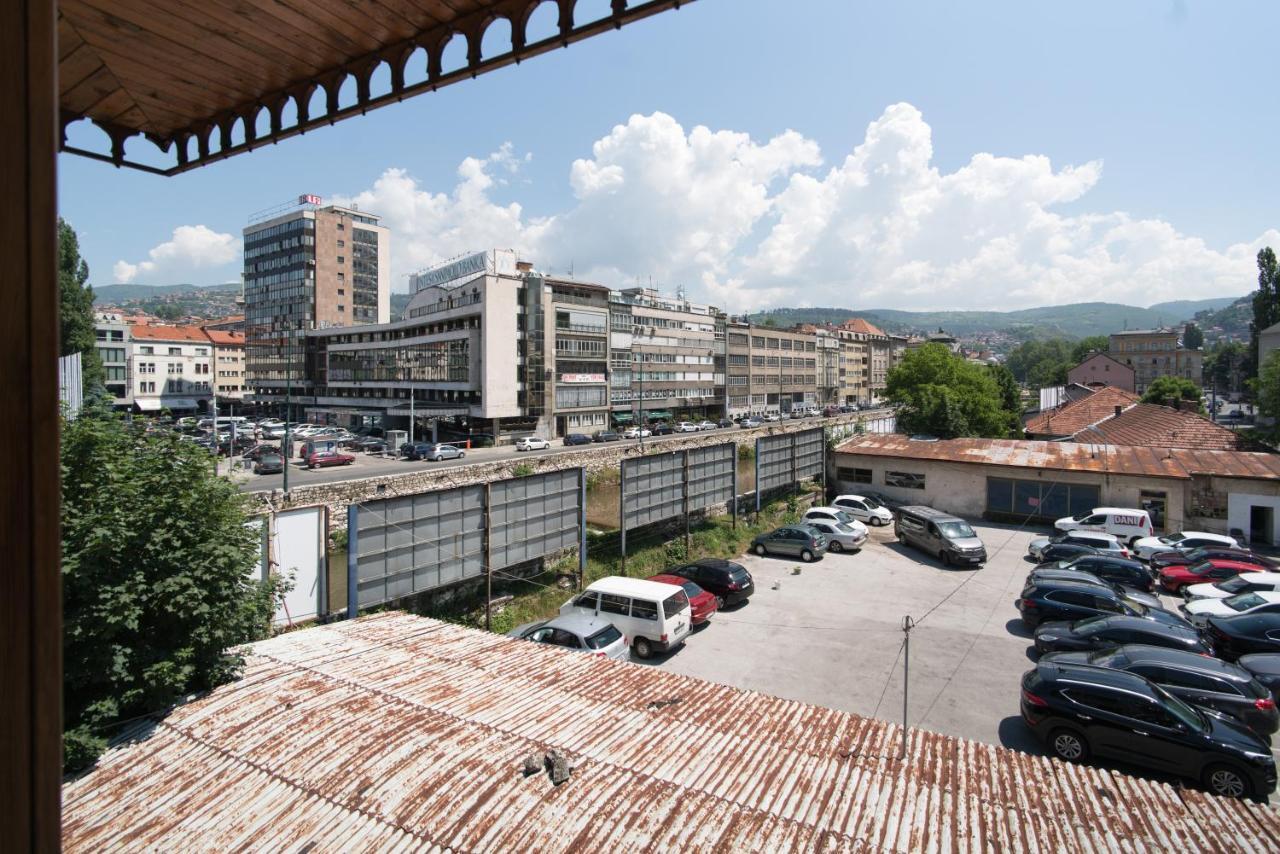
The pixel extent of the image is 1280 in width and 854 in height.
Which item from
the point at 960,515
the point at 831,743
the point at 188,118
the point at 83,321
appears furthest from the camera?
the point at 83,321

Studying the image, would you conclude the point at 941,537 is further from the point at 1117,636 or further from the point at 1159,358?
the point at 1159,358

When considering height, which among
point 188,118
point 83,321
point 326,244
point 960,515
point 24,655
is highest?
point 326,244

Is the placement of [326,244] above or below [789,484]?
above

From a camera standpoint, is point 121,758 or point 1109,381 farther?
point 1109,381

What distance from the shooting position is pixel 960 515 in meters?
29.0

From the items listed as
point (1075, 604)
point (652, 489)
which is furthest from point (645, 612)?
point (1075, 604)

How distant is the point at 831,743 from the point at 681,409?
6769 centimetres

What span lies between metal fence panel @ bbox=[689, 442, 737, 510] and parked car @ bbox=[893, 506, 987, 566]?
6.39m

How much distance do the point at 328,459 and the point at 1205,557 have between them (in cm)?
4048

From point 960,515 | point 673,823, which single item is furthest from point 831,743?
point 960,515

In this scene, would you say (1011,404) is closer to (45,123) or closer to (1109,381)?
(1109,381)

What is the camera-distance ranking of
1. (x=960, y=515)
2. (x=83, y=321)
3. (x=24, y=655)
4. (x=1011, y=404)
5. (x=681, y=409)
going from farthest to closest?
1. (x=681, y=409)
2. (x=1011, y=404)
3. (x=83, y=321)
4. (x=960, y=515)
5. (x=24, y=655)

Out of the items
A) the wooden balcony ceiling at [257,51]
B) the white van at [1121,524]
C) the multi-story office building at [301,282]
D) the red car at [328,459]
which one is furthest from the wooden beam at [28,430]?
the multi-story office building at [301,282]

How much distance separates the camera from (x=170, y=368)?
80688 millimetres
